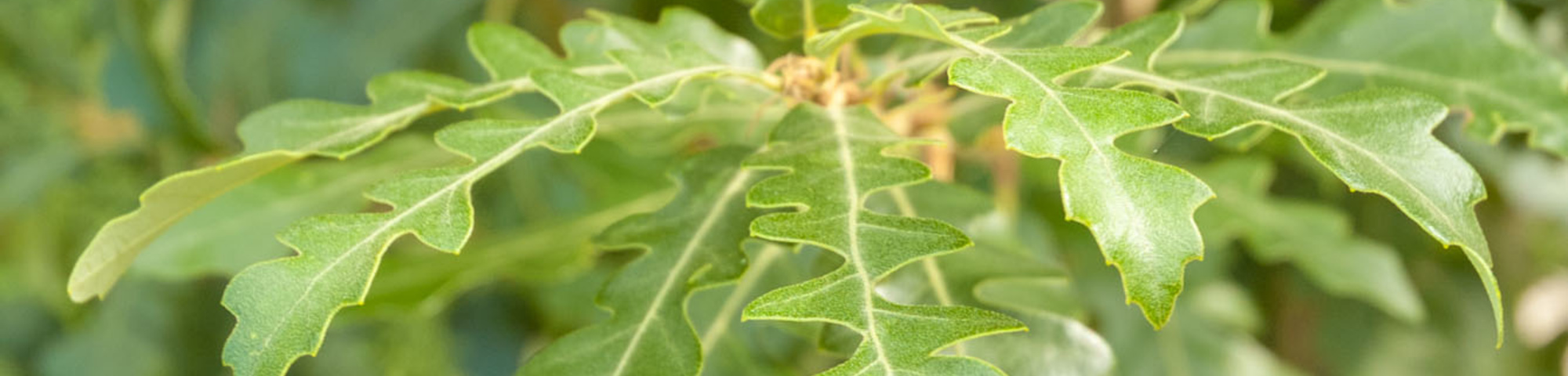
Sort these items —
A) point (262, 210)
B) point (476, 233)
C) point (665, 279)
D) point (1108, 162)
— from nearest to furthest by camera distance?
point (1108, 162) → point (665, 279) → point (262, 210) → point (476, 233)

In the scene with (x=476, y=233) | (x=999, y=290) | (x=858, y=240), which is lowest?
(x=476, y=233)

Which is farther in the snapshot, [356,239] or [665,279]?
[665,279]

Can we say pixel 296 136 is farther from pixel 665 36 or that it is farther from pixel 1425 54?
pixel 1425 54

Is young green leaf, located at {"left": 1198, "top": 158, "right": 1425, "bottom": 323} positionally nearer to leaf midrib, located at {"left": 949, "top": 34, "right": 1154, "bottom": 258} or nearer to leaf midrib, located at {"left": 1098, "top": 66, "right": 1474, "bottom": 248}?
leaf midrib, located at {"left": 1098, "top": 66, "right": 1474, "bottom": 248}

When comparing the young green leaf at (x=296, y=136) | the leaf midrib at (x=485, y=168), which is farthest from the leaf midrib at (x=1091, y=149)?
the young green leaf at (x=296, y=136)

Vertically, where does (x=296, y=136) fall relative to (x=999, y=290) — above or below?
above

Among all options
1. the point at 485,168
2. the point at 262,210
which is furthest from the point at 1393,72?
the point at 262,210
